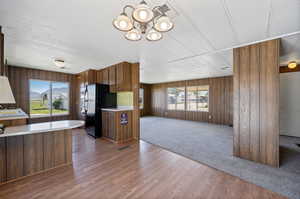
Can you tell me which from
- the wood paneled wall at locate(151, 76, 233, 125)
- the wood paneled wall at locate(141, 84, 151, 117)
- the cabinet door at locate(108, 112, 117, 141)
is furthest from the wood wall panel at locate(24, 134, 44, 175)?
the wood paneled wall at locate(141, 84, 151, 117)

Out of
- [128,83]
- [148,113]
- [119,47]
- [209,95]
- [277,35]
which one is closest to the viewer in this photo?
[277,35]

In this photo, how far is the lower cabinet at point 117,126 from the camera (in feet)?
12.1

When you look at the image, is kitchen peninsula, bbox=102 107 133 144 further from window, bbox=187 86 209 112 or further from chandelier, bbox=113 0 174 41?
window, bbox=187 86 209 112

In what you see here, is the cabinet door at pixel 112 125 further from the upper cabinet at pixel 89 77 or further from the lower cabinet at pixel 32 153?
the upper cabinet at pixel 89 77

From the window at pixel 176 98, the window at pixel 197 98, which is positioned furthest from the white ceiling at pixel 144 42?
the window at pixel 176 98

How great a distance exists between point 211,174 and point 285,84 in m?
4.76

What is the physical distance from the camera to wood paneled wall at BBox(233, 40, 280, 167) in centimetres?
237

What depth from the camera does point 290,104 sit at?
4340 mm

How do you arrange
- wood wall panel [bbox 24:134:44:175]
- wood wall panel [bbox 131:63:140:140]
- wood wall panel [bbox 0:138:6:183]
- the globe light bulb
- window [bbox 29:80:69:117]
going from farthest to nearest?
window [bbox 29:80:69:117] < wood wall panel [bbox 131:63:140:140] < wood wall panel [bbox 24:134:44:175] < wood wall panel [bbox 0:138:6:183] < the globe light bulb

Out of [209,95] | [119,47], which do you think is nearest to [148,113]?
[209,95]

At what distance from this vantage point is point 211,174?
2139 mm

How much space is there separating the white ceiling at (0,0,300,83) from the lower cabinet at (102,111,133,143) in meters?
1.78

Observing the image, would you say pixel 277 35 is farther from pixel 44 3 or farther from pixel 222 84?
pixel 222 84

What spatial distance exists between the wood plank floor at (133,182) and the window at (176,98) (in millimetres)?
5740
